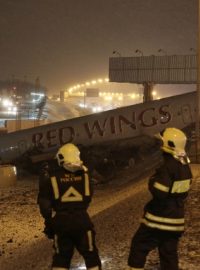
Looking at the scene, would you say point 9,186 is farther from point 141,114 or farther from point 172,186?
point 172,186

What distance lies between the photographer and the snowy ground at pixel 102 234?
7586mm

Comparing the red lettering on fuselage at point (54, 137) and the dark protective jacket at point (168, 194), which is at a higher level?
the dark protective jacket at point (168, 194)

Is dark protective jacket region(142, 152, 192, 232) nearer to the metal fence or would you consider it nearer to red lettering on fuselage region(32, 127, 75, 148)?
red lettering on fuselage region(32, 127, 75, 148)

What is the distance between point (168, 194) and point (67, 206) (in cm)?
121

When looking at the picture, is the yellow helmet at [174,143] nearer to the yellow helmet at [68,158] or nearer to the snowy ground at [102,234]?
the yellow helmet at [68,158]

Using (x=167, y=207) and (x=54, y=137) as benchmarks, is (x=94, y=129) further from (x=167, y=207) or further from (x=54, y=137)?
(x=167, y=207)

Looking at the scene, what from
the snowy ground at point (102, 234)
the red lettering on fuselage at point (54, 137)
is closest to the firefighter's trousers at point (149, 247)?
the snowy ground at point (102, 234)

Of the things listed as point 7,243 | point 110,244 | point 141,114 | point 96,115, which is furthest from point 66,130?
point 110,244

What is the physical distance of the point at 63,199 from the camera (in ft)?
18.9

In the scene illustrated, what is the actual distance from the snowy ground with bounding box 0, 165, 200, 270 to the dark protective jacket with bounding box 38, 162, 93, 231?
167cm

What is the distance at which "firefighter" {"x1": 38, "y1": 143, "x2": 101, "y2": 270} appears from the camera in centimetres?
577

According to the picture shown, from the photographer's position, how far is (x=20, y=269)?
788 centimetres

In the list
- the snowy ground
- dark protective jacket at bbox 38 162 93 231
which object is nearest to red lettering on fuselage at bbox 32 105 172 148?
the snowy ground

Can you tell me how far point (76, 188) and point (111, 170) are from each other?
17.6 m
